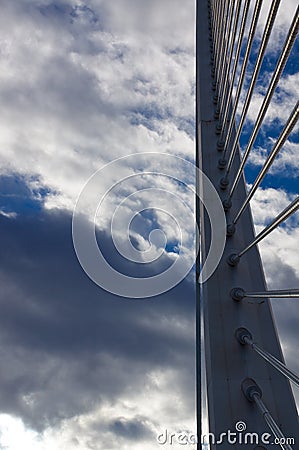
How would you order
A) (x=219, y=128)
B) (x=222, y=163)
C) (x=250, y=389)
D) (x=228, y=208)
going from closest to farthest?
(x=250, y=389) < (x=228, y=208) < (x=222, y=163) < (x=219, y=128)

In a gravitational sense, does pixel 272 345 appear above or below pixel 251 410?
above

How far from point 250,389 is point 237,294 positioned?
12.3 inches

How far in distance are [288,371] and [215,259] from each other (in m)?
0.64

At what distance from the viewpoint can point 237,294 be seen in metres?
1.33

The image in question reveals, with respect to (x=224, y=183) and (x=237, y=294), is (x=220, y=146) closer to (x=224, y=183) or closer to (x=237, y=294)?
(x=224, y=183)

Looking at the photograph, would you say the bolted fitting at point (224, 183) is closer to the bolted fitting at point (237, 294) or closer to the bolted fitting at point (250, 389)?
the bolted fitting at point (237, 294)

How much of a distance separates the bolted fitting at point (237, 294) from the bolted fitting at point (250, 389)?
0.27 metres

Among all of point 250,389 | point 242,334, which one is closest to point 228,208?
point 242,334

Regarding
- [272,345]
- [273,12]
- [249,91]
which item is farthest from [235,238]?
[273,12]

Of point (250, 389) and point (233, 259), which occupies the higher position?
point (233, 259)

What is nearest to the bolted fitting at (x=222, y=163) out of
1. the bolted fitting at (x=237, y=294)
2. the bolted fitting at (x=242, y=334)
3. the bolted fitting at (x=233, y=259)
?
the bolted fitting at (x=233, y=259)

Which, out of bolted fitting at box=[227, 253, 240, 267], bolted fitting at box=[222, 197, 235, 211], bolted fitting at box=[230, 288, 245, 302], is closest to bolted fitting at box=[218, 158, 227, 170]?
bolted fitting at box=[222, 197, 235, 211]

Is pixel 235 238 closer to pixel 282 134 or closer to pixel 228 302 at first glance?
pixel 228 302

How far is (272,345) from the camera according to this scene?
1.23 metres
